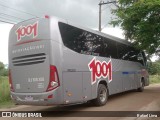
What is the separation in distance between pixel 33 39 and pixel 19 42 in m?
0.69

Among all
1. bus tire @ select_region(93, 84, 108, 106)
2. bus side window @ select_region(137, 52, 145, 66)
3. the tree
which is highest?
the tree

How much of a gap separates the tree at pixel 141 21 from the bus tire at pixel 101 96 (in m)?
5.87

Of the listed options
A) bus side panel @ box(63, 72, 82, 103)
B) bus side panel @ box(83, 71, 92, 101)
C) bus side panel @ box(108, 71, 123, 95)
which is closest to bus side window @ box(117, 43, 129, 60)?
bus side panel @ box(108, 71, 123, 95)

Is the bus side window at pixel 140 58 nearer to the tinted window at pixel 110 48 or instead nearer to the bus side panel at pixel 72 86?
the tinted window at pixel 110 48

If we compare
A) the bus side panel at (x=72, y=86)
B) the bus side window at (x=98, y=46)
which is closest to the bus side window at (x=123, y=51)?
the bus side window at (x=98, y=46)

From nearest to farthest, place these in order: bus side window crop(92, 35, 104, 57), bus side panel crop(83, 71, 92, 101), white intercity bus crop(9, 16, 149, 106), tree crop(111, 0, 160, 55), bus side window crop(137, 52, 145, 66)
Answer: white intercity bus crop(9, 16, 149, 106), bus side panel crop(83, 71, 92, 101), bus side window crop(92, 35, 104, 57), tree crop(111, 0, 160, 55), bus side window crop(137, 52, 145, 66)

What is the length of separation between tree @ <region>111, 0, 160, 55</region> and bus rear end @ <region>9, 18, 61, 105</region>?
7909 millimetres

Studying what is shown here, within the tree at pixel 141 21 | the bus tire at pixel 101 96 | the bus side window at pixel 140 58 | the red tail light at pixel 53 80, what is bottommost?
the bus tire at pixel 101 96

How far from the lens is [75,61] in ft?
35.4

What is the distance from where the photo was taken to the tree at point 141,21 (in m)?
16.8

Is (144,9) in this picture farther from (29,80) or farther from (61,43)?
(29,80)

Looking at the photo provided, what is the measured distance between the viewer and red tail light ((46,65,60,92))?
32.1 feet

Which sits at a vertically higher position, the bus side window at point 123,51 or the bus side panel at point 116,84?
the bus side window at point 123,51

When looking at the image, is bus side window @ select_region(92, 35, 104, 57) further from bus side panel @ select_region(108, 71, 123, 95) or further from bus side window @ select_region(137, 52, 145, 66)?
bus side window @ select_region(137, 52, 145, 66)
